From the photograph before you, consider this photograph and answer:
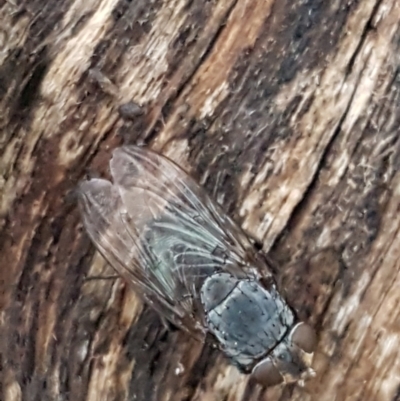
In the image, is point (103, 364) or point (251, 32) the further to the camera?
point (251, 32)

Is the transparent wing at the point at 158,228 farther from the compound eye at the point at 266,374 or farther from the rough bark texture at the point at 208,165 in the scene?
the compound eye at the point at 266,374

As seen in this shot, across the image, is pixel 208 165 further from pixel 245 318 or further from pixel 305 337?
pixel 305 337

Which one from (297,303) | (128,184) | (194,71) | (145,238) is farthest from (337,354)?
(194,71)

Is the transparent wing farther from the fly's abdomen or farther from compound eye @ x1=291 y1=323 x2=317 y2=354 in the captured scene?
compound eye @ x1=291 y1=323 x2=317 y2=354

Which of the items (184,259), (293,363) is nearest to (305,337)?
(293,363)

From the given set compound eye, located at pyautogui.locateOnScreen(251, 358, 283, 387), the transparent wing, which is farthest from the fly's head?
the transparent wing

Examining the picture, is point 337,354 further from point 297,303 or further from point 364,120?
point 364,120
